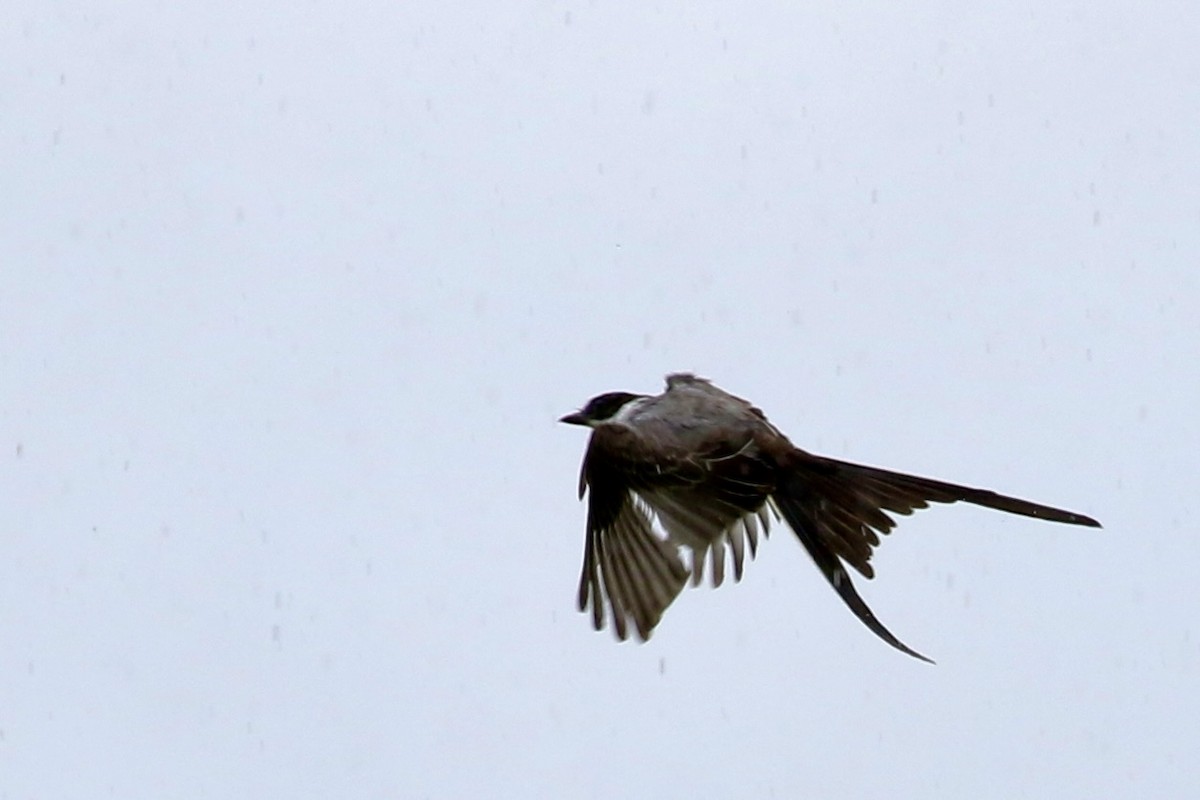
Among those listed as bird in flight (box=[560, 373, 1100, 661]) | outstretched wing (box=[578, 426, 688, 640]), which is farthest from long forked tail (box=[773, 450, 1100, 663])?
outstretched wing (box=[578, 426, 688, 640])

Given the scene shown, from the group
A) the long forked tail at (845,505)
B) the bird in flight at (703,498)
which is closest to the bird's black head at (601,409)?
the bird in flight at (703,498)

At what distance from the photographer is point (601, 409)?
6.72m

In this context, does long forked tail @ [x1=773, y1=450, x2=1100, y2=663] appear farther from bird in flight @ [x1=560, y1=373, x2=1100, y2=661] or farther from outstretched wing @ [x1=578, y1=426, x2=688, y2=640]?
outstretched wing @ [x1=578, y1=426, x2=688, y2=640]

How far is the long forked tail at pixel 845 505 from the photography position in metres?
5.96

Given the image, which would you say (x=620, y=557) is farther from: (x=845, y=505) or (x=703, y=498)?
(x=845, y=505)

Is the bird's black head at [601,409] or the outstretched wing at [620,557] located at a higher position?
the bird's black head at [601,409]

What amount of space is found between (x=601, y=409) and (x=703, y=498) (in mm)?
454

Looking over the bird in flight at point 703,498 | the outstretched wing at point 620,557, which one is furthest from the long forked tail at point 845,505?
the outstretched wing at point 620,557

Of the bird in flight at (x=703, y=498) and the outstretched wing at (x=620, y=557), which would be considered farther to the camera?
the outstretched wing at (x=620, y=557)

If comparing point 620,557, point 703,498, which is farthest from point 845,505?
point 620,557

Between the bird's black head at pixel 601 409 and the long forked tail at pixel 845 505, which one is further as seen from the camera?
the bird's black head at pixel 601 409

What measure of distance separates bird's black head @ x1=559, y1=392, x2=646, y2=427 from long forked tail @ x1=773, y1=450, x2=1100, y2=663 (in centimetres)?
68

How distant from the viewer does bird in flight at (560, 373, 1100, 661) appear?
19.8 ft

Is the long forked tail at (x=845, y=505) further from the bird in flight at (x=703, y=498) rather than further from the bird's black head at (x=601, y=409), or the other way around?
the bird's black head at (x=601, y=409)
